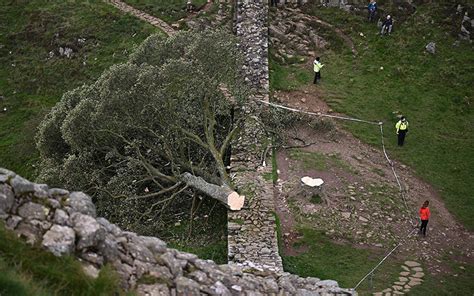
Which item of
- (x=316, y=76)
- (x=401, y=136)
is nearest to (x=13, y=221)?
(x=401, y=136)

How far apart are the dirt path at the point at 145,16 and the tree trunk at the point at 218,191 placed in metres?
17.0

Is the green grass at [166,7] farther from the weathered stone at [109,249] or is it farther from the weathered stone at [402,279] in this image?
the weathered stone at [109,249]

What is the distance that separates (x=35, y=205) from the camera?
42.8 feet

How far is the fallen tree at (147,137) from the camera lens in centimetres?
2559

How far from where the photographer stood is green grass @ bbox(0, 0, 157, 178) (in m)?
36.8

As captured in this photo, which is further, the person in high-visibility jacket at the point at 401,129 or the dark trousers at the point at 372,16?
the dark trousers at the point at 372,16

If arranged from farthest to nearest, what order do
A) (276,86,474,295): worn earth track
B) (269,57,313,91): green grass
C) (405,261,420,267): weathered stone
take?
(269,57,313,91): green grass → (276,86,474,295): worn earth track → (405,261,420,267): weathered stone

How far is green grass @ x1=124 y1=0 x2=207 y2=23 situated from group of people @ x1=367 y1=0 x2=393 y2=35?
1200cm

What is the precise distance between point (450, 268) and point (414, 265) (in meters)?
1.39

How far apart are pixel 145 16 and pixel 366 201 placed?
80.0 ft

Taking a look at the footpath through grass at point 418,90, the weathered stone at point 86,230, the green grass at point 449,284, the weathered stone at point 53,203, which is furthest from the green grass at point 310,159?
the weathered stone at point 53,203

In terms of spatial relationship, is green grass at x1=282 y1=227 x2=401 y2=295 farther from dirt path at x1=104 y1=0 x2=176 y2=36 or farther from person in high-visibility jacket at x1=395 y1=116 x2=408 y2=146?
dirt path at x1=104 y1=0 x2=176 y2=36

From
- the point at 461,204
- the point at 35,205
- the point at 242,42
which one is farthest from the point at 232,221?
the point at 242,42

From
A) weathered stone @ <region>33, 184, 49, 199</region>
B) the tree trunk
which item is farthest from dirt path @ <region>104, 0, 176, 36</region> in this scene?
weathered stone @ <region>33, 184, 49, 199</region>
